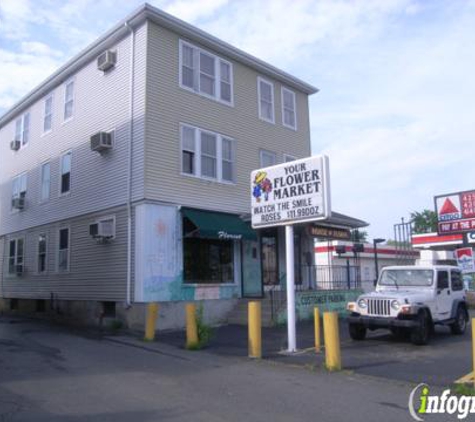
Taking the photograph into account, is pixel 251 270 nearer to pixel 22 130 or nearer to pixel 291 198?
pixel 291 198

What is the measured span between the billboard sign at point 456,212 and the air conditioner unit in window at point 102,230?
13.8 m

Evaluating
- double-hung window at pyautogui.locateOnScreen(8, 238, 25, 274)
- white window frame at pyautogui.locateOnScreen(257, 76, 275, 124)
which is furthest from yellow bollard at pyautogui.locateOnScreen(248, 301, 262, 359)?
double-hung window at pyautogui.locateOnScreen(8, 238, 25, 274)

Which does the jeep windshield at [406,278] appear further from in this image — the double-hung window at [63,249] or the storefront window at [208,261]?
the double-hung window at [63,249]

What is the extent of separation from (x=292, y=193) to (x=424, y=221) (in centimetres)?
6767

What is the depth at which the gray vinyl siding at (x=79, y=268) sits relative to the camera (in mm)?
16875

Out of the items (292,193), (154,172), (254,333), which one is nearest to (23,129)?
(154,172)

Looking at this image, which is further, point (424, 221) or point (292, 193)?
point (424, 221)

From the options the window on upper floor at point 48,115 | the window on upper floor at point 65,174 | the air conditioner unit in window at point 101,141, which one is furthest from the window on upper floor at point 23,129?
the air conditioner unit in window at point 101,141

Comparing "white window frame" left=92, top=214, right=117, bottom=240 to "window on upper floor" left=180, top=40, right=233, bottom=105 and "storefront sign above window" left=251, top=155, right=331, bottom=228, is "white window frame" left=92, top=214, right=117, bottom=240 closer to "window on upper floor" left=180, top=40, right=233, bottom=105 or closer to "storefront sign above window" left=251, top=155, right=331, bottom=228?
"window on upper floor" left=180, top=40, right=233, bottom=105

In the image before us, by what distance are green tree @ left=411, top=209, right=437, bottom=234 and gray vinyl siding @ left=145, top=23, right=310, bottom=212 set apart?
57.2 meters

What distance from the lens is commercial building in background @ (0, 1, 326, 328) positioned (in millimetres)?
16453

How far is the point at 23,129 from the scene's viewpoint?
24.2 meters

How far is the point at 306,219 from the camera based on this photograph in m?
11.3

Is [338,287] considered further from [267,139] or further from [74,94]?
[74,94]
